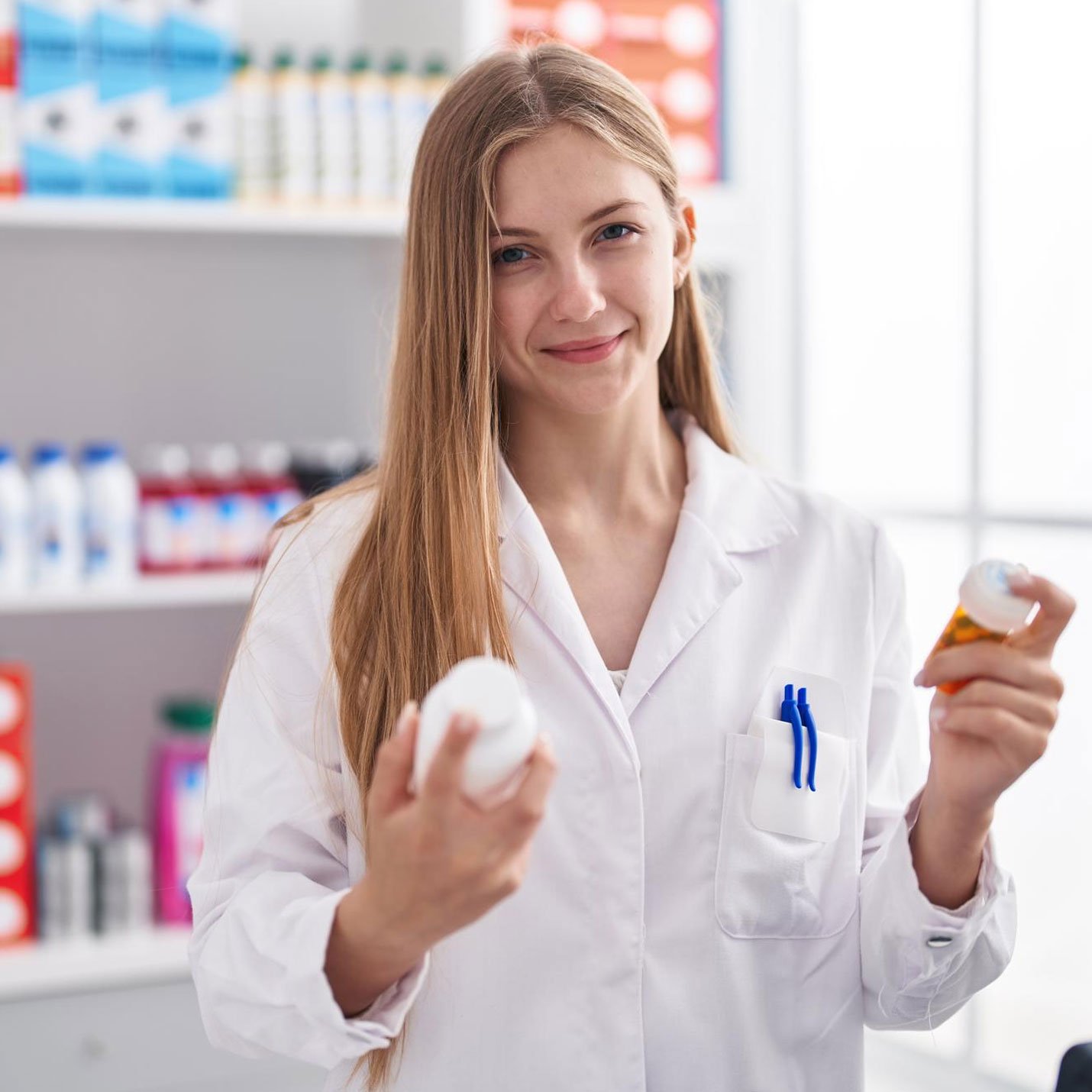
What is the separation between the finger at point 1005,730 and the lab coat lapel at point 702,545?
29 cm

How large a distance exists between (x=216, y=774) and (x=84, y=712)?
1.45m

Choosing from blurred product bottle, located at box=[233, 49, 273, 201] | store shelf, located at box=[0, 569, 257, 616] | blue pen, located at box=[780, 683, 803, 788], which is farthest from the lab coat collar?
blurred product bottle, located at box=[233, 49, 273, 201]

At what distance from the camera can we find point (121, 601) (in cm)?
220

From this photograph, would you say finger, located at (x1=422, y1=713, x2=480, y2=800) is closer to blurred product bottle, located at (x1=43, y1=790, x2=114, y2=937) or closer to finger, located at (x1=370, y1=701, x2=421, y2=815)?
finger, located at (x1=370, y1=701, x2=421, y2=815)

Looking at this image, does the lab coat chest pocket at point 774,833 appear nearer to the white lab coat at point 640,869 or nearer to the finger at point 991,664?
the white lab coat at point 640,869

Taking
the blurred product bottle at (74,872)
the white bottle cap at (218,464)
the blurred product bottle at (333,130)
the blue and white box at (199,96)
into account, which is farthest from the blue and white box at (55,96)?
the blurred product bottle at (74,872)

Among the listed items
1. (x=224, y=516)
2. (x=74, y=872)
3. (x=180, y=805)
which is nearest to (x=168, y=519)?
(x=224, y=516)

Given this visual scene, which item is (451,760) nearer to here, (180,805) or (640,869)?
(640,869)

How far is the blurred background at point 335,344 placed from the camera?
7.04ft

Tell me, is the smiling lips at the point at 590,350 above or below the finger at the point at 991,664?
above

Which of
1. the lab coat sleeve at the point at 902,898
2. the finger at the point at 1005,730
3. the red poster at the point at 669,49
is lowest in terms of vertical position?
the lab coat sleeve at the point at 902,898

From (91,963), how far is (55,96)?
54.2 inches

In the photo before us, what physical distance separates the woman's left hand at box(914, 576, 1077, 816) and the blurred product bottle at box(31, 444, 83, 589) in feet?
4.95

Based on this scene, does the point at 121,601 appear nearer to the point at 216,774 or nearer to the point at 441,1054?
the point at 216,774
